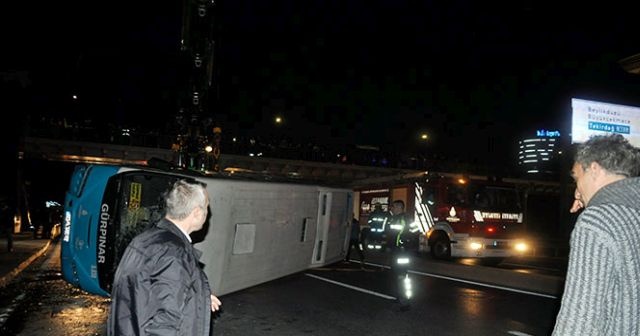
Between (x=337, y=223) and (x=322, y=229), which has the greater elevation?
(x=337, y=223)

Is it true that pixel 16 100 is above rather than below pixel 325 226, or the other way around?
above

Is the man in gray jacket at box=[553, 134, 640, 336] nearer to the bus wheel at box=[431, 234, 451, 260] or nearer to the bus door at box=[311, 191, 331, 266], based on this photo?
the bus door at box=[311, 191, 331, 266]

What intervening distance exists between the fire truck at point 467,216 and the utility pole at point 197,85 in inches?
303

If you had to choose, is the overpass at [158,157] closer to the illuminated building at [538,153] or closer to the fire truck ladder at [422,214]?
the fire truck ladder at [422,214]

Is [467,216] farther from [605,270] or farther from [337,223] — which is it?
[605,270]

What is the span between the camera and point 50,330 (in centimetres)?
660

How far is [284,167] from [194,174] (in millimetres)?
34760

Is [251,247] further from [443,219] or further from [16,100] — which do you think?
[16,100]

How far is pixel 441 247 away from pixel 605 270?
50.1ft

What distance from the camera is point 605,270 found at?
6.57 feet

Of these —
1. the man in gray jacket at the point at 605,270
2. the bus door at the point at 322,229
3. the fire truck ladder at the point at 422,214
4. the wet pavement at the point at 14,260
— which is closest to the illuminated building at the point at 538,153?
the fire truck ladder at the point at 422,214

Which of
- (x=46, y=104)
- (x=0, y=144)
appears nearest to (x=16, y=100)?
(x=0, y=144)

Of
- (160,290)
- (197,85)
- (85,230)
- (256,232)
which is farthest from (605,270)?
(197,85)

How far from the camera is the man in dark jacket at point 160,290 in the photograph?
8.64 ft
